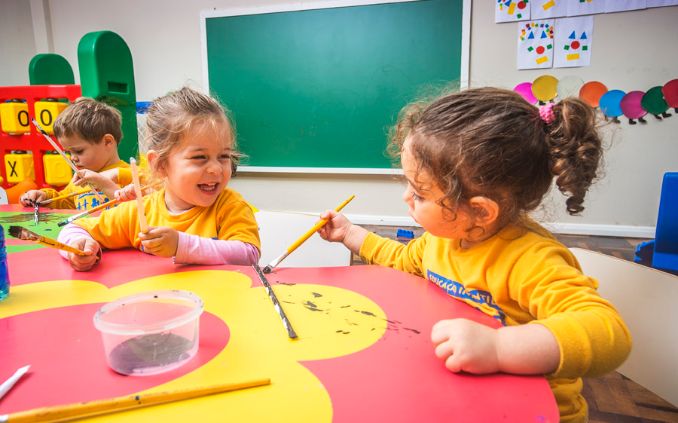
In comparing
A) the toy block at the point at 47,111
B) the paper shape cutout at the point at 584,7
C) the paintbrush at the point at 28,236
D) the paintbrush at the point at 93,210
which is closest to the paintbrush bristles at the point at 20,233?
the paintbrush at the point at 28,236

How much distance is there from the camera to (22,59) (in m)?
3.74

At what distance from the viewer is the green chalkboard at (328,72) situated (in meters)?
3.13

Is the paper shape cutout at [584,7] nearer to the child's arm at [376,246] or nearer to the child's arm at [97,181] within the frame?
the child's arm at [376,246]

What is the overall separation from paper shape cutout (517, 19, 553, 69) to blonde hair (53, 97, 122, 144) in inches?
103

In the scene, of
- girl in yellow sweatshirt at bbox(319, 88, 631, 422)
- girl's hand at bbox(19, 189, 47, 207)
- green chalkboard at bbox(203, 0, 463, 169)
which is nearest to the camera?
girl in yellow sweatshirt at bbox(319, 88, 631, 422)

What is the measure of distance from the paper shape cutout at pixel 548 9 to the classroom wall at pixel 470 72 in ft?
0.56

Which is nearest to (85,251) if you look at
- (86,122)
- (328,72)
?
(86,122)

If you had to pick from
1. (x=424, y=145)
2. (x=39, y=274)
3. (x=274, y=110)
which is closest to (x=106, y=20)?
(x=274, y=110)

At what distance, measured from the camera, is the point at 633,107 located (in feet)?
9.45

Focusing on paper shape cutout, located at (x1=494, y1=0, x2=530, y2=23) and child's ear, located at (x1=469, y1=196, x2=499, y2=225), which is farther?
paper shape cutout, located at (x1=494, y1=0, x2=530, y2=23)

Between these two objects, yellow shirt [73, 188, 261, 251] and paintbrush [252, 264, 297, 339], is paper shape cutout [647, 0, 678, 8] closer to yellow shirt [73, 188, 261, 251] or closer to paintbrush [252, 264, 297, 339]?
yellow shirt [73, 188, 261, 251]

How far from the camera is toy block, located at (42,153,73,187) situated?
2.14m

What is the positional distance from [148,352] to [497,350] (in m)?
0.36

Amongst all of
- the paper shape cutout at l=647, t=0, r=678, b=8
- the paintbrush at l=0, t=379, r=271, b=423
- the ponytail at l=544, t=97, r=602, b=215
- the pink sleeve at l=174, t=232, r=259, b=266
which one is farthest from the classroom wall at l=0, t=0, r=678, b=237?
the paintbrush at l=0, t=379, r=271, b=423
